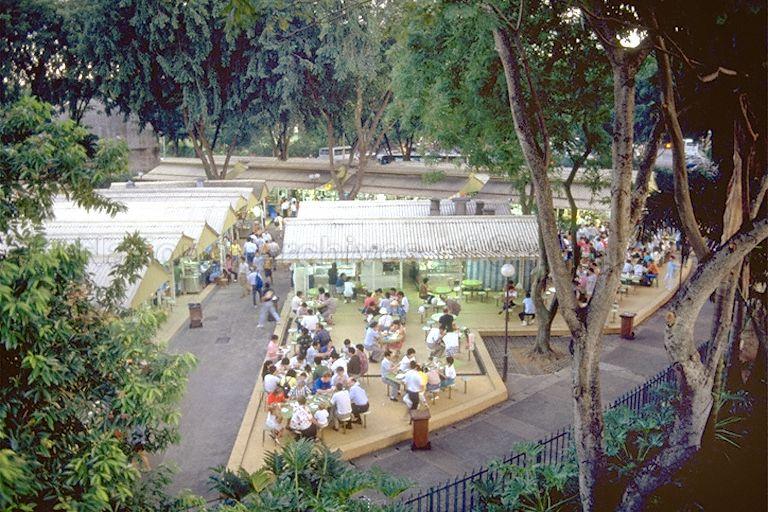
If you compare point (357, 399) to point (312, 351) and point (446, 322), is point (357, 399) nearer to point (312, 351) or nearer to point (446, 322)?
point (312, 351)

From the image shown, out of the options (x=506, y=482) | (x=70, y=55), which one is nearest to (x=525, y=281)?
(x=506, y=482)

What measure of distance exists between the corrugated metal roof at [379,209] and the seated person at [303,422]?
1106 centimetres

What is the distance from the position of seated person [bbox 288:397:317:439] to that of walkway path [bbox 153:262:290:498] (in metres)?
1.45

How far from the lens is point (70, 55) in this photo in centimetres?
2819

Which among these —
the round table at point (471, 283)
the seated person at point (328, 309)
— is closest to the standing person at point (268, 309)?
the seated person at point (328, 309)

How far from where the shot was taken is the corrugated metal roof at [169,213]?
21.0 m

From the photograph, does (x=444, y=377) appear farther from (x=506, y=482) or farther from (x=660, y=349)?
(x=660, y=349)

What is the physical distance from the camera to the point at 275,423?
11.2 metres

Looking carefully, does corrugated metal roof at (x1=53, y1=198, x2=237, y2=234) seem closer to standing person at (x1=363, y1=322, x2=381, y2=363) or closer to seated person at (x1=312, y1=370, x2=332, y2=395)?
standing person at (x1=363, y1=322, x2=381, y2=363)

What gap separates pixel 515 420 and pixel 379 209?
1150 cm

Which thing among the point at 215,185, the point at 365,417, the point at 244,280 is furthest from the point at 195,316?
the point at 215,185

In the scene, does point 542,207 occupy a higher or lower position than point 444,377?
higher

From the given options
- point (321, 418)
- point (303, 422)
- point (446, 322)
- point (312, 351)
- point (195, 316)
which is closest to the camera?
point (303, 422)

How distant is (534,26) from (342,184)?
2142 cm
